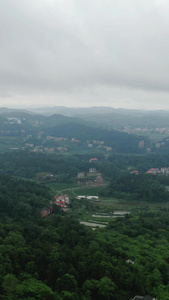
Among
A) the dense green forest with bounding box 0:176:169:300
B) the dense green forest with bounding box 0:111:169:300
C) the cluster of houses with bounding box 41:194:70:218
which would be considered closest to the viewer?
the dense green forest with bounding box 0:176:169:300

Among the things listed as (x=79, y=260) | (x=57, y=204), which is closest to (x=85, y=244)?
(x=79, y=260)

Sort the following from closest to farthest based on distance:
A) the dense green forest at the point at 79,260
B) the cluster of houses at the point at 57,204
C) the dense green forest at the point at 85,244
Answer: the dense green forest at the point at 79,260
the dense green forest at the point at 85,244
the cluster of houses at the point at 57,204

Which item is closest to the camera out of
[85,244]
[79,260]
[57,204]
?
[79,260]

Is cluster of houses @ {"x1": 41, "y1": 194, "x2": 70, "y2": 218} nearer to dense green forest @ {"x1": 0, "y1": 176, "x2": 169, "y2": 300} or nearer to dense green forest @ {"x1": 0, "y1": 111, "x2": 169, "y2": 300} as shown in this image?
dense green forest @ {"x1": 0, "y1": 111, "x2": 169, "y2": 300}

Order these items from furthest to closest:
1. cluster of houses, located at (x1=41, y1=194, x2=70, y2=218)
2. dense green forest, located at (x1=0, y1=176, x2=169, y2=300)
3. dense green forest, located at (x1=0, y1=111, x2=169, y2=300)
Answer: cluster of houses, located at (x1=41, y1=194, x2=70, y2=218), dense green forest, located at (x1=0, y1=111, x2=169, y2=300), dense green forest, located at (x1=0, y1=176, x2=169, y2=300)

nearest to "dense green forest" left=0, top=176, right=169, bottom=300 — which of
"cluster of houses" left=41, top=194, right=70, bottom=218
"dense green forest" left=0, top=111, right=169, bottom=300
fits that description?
"dense green forest" left=0, top=111, right=169, bottom=300

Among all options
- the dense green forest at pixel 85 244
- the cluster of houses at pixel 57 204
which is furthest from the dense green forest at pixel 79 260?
the cluster of houses at pixel 57 204

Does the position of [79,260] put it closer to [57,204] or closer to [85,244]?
[85,244]

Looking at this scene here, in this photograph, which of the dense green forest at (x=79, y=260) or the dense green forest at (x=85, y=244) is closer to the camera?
the dense green forest at (x=79, y=260)

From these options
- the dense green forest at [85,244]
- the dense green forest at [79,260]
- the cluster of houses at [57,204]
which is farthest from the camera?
the cluster of houses at [57,204]

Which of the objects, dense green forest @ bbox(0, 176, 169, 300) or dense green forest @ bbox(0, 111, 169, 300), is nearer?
dense green forest @ bbox(0, 176, 169, 300)

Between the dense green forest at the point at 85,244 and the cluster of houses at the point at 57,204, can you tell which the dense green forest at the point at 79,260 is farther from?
the cluster of houses at the point at 57,204

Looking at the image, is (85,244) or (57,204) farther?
(57,204)
